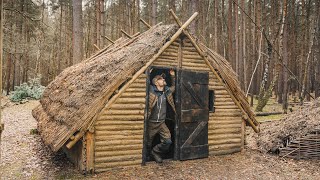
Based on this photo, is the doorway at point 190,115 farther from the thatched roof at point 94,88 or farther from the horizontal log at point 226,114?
the thatched roof at point 94,88

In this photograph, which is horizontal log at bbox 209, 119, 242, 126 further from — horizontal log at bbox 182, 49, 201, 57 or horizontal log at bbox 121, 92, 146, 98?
horizontal log at bbox 121, 92, 146, 98

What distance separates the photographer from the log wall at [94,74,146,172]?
23.3 ft

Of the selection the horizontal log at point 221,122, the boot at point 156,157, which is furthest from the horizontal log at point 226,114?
the boot at point 156,157

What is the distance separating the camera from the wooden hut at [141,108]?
7.05 metres

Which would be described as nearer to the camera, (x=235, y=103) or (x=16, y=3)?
(x=235, y=103)

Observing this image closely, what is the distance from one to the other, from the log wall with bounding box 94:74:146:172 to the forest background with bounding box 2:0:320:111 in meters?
5.48

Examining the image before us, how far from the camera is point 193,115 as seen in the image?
840cm

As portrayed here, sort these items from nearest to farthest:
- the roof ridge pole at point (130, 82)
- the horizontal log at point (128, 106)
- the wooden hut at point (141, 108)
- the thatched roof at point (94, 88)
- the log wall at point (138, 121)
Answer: the roof ridge pole at point (130, 82) < the thatched roof at point (94, 88) < the wooden hut at point (141, 108) < the log wall at point (138, 121) < the horizontal log at point (128, 106)

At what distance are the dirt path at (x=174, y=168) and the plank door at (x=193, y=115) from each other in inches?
13.9

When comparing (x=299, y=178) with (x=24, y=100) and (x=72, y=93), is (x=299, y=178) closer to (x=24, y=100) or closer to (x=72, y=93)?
(x=72, y=93)

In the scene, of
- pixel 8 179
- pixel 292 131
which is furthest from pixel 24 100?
pixel 292 131

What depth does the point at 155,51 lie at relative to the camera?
781cm

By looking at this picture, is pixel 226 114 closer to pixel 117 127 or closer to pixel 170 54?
pixel 170 54

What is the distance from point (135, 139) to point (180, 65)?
2.50 m
